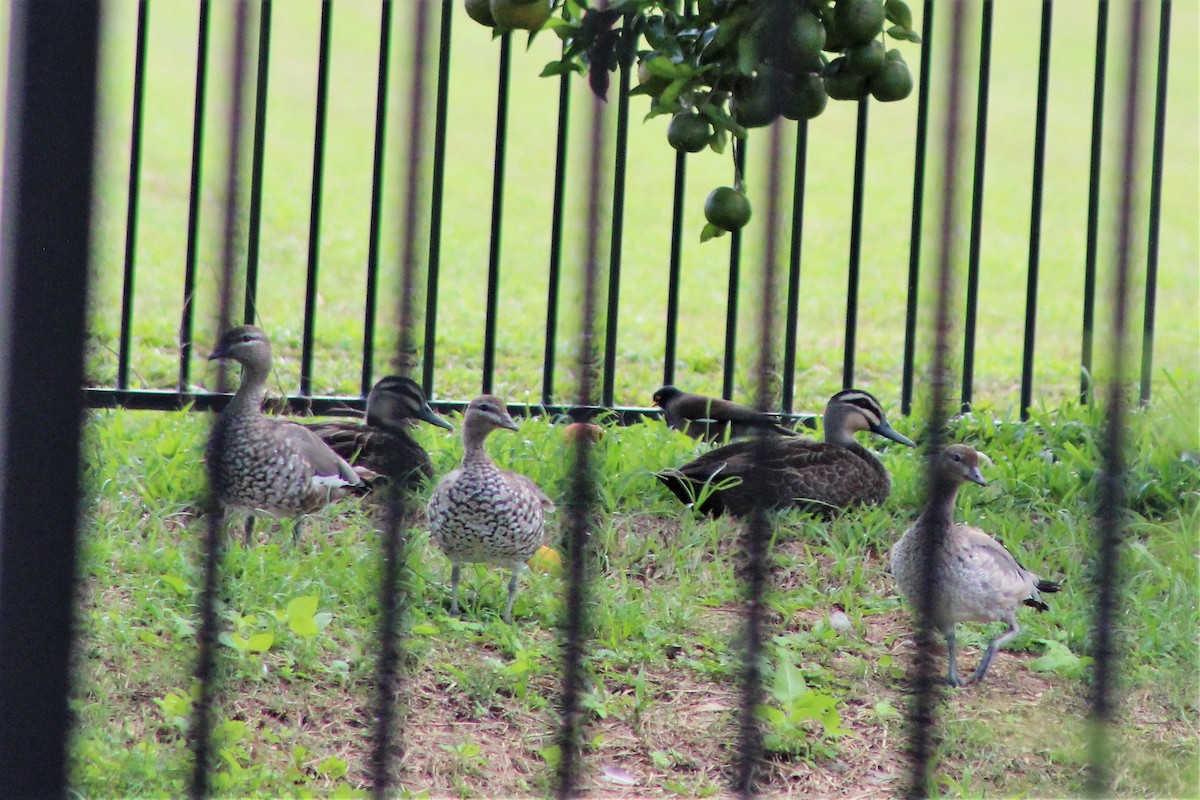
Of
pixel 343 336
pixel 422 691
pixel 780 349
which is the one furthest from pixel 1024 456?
pixel 343 336

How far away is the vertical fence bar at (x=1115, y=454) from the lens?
189 centimetres

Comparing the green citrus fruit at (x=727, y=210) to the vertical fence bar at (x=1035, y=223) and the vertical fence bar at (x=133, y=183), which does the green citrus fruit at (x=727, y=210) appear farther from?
the vertical fence bar at (x=1035, y=223)

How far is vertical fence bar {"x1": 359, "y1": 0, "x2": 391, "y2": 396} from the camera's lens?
5.48 m

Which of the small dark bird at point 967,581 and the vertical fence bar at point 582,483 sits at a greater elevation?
the vertical fence bar at point 582,483

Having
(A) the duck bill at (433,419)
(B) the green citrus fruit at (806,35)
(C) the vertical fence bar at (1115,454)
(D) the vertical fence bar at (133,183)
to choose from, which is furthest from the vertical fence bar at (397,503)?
(D) the vertical fence bar at (133,183)

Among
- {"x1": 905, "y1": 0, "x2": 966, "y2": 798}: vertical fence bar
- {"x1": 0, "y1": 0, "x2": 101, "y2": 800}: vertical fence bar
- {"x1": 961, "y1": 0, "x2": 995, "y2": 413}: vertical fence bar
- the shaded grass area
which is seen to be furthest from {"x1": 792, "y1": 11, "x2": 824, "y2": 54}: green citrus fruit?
{"x1": 961, "y1": 0, "x2": 995, "y2": 413}: vertical fence bar

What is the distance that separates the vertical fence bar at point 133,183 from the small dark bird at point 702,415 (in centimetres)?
222

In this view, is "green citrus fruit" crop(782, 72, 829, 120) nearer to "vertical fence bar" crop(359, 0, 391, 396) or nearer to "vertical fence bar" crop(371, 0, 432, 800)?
"vertical fence bar" crop(371, 0, 432, 800)

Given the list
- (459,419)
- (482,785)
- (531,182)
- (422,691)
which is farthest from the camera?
(531,182)

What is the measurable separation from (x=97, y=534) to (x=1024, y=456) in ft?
11.1

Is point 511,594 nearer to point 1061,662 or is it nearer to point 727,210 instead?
point 1061,662

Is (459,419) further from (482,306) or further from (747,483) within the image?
(482,306)

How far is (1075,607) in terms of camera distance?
434 cm

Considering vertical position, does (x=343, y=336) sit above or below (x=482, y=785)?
above
